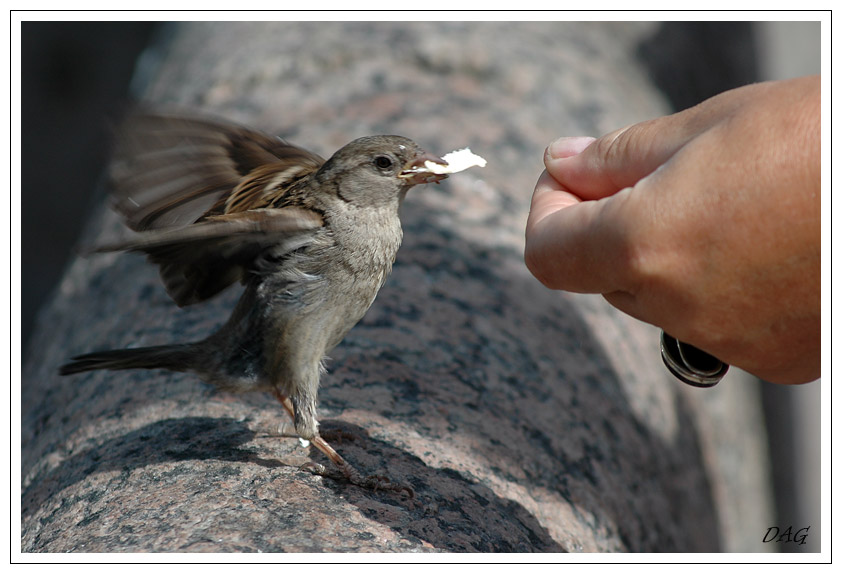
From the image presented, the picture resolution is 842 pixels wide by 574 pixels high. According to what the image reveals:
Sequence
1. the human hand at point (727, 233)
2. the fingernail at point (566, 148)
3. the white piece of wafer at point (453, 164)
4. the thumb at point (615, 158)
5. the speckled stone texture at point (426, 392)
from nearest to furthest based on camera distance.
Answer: the human hand at point (727, 233)
the thumb at point (615, 158)
the speckled stone texture at point (426, 392)
the fingernail at point (566, 148)
the white piece of wafer at point (453, 164)

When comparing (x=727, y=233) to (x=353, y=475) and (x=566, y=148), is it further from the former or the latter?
(x=353, y=475)

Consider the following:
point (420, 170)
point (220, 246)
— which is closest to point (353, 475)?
point (220, 246)

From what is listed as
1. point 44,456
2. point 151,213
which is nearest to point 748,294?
point 151,213

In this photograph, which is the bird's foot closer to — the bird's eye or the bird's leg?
the bird's leg

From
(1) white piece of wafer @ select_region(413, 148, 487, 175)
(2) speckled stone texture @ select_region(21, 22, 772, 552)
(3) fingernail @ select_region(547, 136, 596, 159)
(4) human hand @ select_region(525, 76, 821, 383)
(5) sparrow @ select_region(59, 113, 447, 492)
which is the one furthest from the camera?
(1) white piece of wafer @ select_region(413, 148, 487, 175)

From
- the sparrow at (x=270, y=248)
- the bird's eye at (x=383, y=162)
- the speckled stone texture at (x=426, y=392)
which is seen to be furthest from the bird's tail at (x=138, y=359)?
the bird's eye at (x=383, y=162)

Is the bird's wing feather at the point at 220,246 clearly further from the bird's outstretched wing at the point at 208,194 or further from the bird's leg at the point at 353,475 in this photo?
the bird's leg at the point at 353,475

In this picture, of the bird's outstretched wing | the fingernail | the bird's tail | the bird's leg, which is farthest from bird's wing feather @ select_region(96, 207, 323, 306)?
the fingernail
